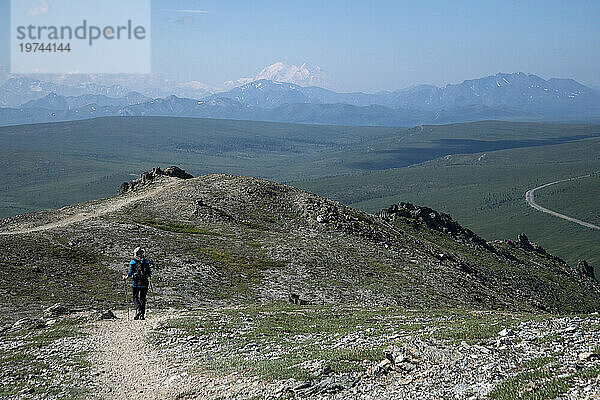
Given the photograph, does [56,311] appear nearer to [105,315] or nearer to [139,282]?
[105,315]

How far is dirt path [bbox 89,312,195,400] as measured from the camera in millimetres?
19766

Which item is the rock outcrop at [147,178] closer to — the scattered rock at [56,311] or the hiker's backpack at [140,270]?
the scattered rock at [56,311]

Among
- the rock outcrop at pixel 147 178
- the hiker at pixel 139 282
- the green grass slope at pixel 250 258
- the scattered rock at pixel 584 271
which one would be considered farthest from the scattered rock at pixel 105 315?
the scattered rock at pixel 584 271

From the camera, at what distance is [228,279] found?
48219mm

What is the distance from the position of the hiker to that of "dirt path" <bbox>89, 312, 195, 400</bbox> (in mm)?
1351

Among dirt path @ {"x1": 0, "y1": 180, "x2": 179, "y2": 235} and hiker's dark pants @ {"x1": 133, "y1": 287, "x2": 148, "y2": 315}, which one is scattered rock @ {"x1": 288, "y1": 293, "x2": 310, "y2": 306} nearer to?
hiker's dark pants @ {"x1": 133, "y1": 287, "x2": 148, "y2": 315}

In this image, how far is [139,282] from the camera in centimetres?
3072

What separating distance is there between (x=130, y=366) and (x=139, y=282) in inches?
344

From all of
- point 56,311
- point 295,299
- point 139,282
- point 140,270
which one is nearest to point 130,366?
point 139,282

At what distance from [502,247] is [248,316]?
9175cm

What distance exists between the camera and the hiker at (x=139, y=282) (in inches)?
1204

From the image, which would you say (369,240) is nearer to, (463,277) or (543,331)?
(463,277)

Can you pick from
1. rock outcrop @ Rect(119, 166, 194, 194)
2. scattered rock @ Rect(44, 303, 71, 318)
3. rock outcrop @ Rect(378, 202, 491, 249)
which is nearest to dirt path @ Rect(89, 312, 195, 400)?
scattered rock @ Rect(44, 303, 71, 318)

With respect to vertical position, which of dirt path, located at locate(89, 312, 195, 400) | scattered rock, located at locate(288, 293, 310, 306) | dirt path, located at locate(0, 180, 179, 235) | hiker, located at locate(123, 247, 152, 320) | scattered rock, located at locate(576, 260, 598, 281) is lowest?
scattered rock, located at locate(576, 260, 598, 281)
